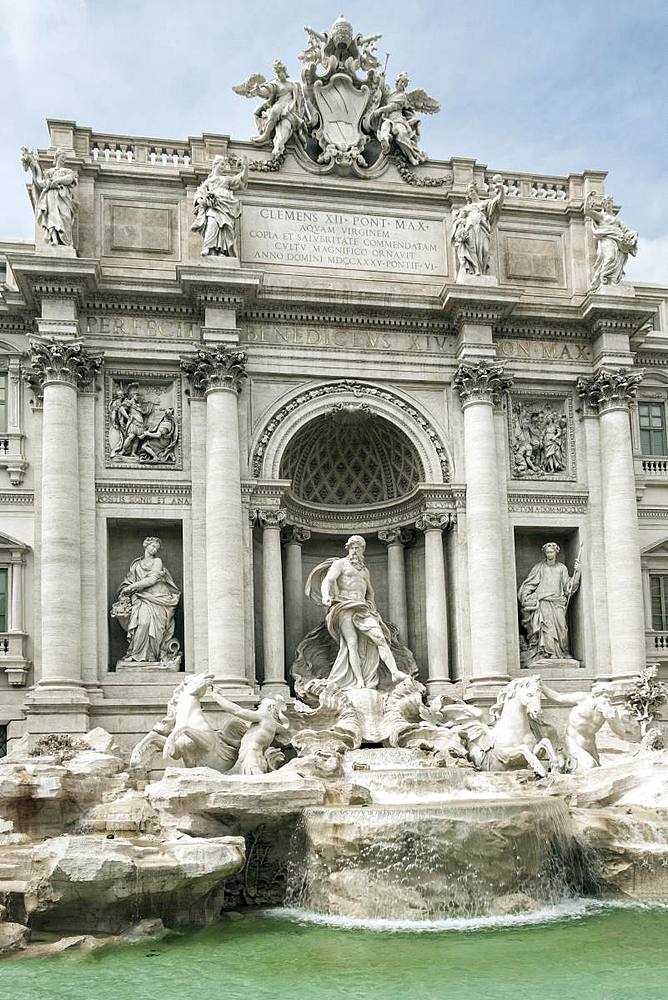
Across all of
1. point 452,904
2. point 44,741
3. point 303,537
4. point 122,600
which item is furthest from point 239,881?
point 303,537

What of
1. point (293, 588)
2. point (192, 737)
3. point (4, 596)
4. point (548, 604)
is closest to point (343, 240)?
point (293, 588)

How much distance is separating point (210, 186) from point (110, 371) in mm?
4451

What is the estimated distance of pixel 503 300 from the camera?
24609 millimetres

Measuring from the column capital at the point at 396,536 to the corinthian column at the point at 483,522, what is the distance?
179 centimetres

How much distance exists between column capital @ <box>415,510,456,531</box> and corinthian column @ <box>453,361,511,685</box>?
442 mm

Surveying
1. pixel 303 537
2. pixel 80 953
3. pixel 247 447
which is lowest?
pixel 80 953

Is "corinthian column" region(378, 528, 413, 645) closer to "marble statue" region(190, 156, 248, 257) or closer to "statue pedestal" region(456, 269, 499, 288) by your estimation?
"statue pedestal" region(456, 269, 499, 288)

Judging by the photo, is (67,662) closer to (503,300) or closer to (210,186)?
(210,186)

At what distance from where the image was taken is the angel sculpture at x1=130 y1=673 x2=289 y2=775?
18594 mm

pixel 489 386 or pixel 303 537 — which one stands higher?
pixel 489 386

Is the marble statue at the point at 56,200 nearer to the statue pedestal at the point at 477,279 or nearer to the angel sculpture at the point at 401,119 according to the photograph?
the angel sculpture at the point at 401,119

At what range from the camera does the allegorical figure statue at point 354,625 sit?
74.9 ft

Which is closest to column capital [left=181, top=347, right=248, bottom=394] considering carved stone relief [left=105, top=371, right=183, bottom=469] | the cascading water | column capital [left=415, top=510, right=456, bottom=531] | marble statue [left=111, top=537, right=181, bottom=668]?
carved stone relief [left=105, top=371, right=183, bottom=469]

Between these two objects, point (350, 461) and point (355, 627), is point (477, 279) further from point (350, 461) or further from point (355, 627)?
point (355, 627)
